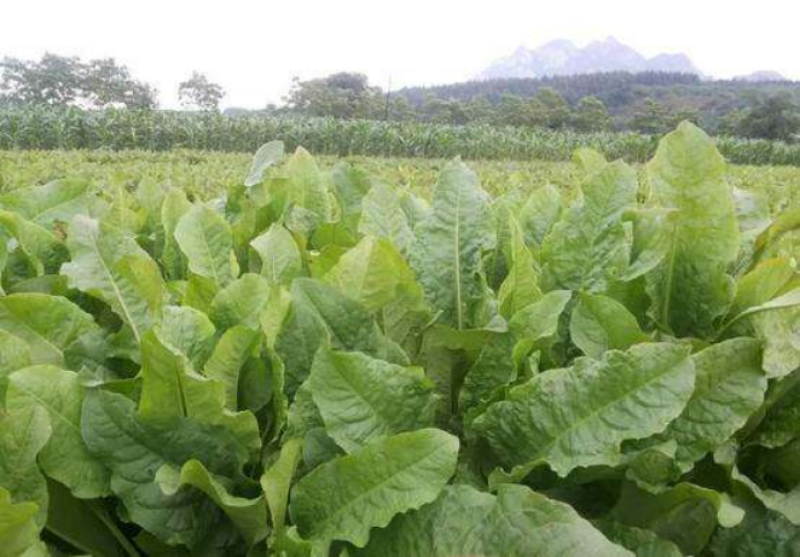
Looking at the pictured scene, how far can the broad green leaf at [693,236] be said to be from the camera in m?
1.16

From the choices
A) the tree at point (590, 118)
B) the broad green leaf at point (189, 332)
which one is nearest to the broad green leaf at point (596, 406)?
the broad green leaf at point (189, 332)

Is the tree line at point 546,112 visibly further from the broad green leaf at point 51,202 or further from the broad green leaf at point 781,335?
the broad green leaf at point 781,335

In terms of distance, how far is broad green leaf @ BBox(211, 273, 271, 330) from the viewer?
1080 millimetres

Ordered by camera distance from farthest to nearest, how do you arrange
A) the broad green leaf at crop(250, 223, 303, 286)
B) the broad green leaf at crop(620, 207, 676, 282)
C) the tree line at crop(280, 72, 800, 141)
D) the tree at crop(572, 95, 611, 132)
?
the tree at crop(572, 95, 611, 132)
the tree line at crop(280, 72, 800, 141)
the broad green leaf at crop(250, 223, 303, 286)
the broad green leaf at crop(620, 207, 676, 282)

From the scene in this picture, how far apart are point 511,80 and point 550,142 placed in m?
96.0

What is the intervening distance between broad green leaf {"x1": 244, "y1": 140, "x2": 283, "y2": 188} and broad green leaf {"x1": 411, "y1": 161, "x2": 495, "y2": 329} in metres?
0.64

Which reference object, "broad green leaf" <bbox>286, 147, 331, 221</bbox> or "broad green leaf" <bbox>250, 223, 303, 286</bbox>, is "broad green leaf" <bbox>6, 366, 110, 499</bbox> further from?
"broad green leaf" <bbox>286, 147, 331, 221</bbox>

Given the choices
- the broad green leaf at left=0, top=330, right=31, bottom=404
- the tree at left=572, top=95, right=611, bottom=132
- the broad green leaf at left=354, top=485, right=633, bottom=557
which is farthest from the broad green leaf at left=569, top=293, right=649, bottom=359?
the tree at left=572, top=95, right=611, bottom=132

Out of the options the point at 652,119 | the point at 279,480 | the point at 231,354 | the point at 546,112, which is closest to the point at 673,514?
the point at 279,480

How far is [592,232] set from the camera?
1.24 meters

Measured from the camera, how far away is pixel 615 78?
117 metres

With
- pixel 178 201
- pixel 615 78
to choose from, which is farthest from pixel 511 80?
pixel 178 201

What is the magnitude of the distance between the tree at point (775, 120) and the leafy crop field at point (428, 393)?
72744 mm

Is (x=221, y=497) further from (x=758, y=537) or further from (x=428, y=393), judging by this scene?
(x=758, y=537)
